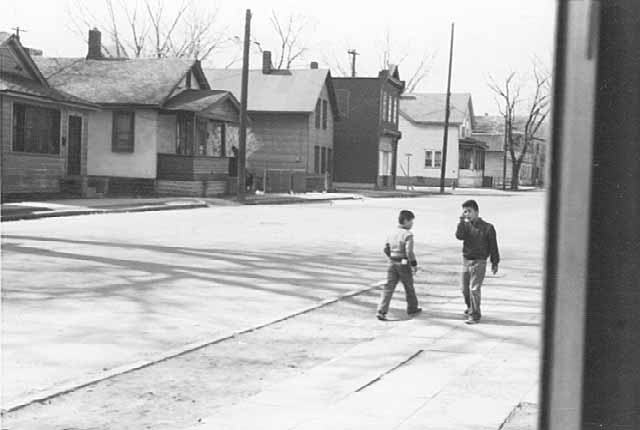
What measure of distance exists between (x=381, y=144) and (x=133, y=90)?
23.7 metres

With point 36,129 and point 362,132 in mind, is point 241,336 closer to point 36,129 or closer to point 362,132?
point 36,129

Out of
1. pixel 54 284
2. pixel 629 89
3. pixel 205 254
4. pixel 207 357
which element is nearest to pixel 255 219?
pixel 205 254

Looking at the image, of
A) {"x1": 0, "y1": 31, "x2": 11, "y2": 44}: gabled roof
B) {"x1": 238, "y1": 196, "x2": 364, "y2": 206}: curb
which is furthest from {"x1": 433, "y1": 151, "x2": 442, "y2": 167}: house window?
{"x1": 0, "y1": 31, "x2": 11, "y2": 44}: gabled roof

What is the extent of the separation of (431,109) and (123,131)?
3743 cm

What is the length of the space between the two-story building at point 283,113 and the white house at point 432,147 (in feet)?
58.0

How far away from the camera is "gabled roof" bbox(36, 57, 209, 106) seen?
34.2 metres

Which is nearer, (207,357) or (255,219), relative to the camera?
(207,357)

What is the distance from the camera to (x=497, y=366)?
21.7 feet

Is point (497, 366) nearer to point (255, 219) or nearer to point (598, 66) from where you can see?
point (598, 66)

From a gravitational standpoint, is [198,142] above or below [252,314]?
above

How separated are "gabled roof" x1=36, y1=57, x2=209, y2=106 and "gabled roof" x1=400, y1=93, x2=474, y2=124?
3068 cm

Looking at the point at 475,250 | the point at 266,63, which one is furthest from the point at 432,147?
the point at 475,250

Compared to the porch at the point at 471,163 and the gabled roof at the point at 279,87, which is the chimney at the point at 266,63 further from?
the porch at the point at 471,163

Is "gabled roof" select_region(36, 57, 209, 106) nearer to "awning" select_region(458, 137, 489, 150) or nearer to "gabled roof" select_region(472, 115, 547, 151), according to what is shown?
"awning" select_region(458, 137, 489, 150)
